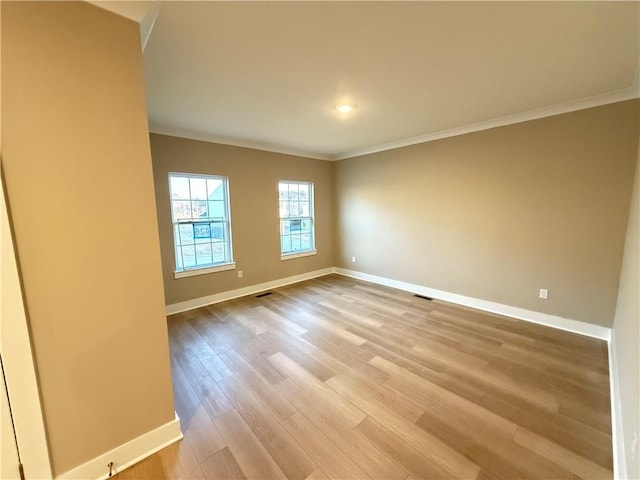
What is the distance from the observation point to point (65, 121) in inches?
48.1

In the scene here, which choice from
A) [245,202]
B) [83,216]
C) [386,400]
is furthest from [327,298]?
[83,216]

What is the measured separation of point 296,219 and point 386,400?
3.72 meters

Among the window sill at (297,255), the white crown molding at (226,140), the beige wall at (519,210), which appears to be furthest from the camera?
the window sill at (297,255)

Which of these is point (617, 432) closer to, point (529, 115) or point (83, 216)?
point (529, 115)

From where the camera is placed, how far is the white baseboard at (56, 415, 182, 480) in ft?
4.43

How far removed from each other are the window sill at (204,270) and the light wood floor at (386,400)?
694 millimetres

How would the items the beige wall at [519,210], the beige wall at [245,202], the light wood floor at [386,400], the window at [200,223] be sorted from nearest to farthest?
the light wood floor at [386,400] < the beige wall at [519,210] < the beige wall at [245,202] < the window at [200,223]

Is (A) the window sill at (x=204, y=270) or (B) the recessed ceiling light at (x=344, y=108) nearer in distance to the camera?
(B) the recessed ceiling light at (x=344, y=108)

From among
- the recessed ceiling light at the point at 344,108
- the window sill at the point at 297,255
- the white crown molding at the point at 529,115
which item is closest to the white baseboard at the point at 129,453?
the recessed ceiling light at the point at 344,108

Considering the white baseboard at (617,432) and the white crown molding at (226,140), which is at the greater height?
the white crown molding at (226,140)

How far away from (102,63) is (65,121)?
0.35m

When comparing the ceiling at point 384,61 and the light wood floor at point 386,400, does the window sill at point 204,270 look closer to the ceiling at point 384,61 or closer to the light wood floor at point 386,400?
the light wood floor at point 386,400

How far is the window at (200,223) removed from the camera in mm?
3707

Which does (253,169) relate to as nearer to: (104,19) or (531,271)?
(104,19)
